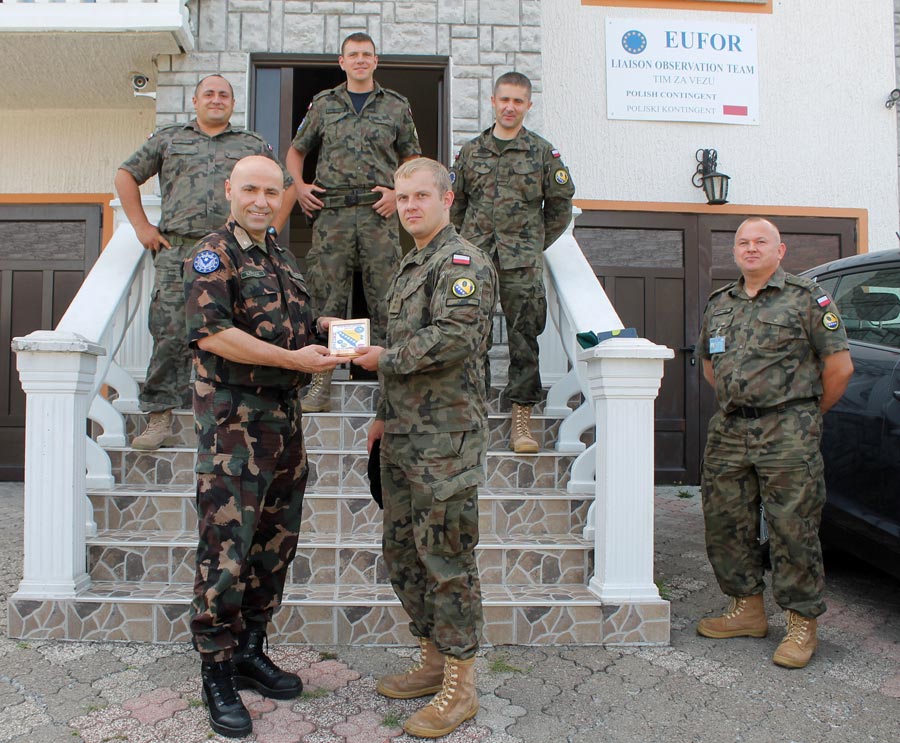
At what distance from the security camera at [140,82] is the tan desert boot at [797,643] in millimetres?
5359

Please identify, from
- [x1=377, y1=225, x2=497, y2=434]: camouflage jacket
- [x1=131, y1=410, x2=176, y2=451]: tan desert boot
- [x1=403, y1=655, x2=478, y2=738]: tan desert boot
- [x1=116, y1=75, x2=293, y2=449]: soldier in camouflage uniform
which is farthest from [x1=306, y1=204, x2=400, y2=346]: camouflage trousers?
[x1=403, y1=655, x2=478, y2=738]: tan desert boot

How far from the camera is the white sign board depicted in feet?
20.0

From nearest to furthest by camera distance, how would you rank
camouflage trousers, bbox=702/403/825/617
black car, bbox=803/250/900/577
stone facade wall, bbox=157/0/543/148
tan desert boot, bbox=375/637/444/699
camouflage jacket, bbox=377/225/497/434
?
1. camouflage jacket, bbox=377/225/497/434
2. tan desert boot, bbox=375/637/444/699
3. camouflage trousers, bbox=702/403/825/617
4. black car, bbox=803/250/900/577
5. stone facade wall, bbox=157/0/543/148

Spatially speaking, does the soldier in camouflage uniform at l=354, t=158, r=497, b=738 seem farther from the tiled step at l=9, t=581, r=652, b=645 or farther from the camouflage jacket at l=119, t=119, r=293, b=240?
the camouflage jacket at l=119, t=119, r=293, b=240

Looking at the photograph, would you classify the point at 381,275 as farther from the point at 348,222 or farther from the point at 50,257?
the point at 50,257

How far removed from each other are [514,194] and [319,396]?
4.82 feet

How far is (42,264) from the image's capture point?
21.2 ft

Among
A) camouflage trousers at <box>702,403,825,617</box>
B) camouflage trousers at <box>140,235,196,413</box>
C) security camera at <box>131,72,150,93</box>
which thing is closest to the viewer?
camouflage trousers at <box>702,403,825,617</box>

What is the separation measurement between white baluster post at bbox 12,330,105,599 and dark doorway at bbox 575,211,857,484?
421cm

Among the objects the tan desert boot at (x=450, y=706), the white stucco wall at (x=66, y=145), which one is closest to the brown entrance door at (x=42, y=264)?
the white stucco wall at (x=66, y=145)

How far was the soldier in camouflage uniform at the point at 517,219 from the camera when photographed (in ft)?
12.8

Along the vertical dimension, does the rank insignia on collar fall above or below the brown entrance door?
below

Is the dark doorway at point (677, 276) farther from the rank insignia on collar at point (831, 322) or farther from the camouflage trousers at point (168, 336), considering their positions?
the camouflage trousers at point (168, 336)

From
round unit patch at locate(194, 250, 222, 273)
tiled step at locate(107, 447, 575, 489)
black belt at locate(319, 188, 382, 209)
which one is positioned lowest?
tiled step at locate(107, 447, 575, 489)
